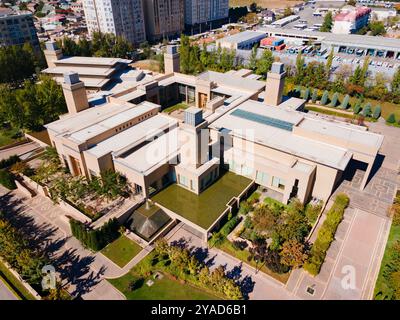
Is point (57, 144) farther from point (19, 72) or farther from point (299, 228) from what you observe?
point (19, 72)

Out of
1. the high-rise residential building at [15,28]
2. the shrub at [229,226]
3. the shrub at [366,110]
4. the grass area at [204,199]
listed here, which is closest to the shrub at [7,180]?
the grass area at [204,199]

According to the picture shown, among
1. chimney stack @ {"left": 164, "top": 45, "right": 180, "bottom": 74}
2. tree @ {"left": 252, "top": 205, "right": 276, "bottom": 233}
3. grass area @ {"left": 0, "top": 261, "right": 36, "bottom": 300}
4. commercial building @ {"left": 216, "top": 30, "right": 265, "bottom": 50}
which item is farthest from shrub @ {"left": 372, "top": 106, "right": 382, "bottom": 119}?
grass area @ {"left": 0, "top": 261, "right": 36, "bottom": 300}

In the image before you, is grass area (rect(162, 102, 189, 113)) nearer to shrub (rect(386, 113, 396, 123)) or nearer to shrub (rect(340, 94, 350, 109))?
shrub (rect(340, 94, 350, 109))

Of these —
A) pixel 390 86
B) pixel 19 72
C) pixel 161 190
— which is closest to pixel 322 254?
pixel 161 190

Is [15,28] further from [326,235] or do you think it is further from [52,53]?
[326,235]

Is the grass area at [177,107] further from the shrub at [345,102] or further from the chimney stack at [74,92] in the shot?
the shrub at [345,102]

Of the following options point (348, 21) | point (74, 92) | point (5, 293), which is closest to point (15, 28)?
point (74, 92)
